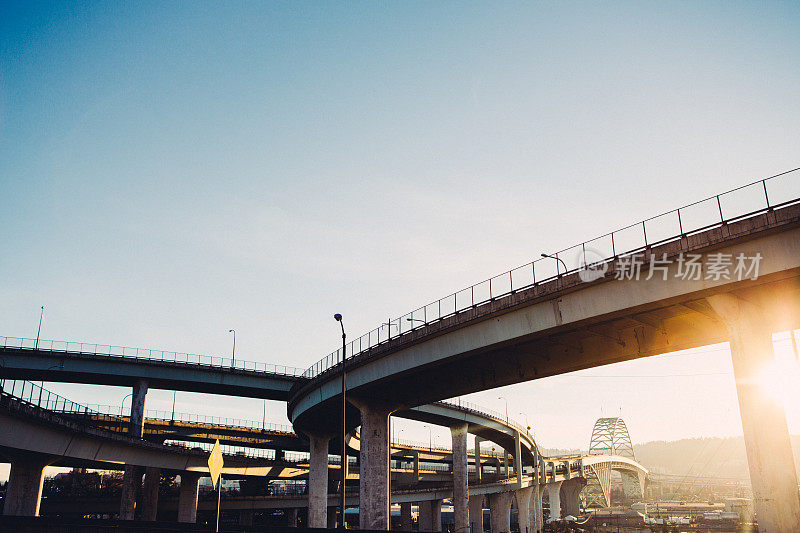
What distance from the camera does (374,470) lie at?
164 feet

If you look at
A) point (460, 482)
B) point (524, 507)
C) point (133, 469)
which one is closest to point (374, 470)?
point (133, 469)

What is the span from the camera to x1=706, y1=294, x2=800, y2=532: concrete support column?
23641 millimetres

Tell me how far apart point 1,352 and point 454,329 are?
53417 mm

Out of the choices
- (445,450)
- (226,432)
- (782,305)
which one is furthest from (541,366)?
(445,450)

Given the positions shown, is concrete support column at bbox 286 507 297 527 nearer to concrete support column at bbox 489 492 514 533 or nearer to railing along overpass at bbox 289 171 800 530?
concrete support column at bbox 489 492 514 533

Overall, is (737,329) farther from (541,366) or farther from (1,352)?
(1,352)

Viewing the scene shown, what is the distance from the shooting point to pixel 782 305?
94.1 feet

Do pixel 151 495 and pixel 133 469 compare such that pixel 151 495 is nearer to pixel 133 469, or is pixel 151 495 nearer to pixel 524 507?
pixel 133 469

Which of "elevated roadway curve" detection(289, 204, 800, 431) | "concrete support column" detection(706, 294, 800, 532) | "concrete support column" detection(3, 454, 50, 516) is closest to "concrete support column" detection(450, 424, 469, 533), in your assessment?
"elevated roadway curve" detection(289, 204, 800, 431)

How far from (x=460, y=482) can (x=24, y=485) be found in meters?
53.4

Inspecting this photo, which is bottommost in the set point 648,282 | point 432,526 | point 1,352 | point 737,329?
point 432,526

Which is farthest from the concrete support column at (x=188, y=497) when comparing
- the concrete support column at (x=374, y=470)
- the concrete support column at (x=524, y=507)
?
the concrete support column at (x=524, y=507)

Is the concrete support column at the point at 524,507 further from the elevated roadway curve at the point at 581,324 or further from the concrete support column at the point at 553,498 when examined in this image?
the elevated roadway curve at the point at 581,324

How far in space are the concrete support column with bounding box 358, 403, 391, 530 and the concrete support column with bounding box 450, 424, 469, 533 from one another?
2942cm
